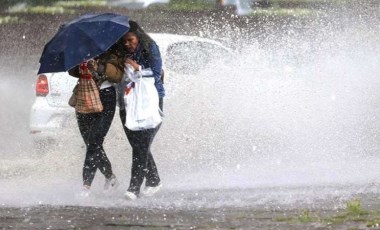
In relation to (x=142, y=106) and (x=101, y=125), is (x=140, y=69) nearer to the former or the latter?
(x=142, y=106)

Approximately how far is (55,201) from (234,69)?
4.22 meters

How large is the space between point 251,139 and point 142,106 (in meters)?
2.98

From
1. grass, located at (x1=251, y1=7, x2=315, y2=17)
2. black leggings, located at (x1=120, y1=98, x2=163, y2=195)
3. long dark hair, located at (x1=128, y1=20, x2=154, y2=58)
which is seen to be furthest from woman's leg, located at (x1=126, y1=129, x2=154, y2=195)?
grass, located at (x1=251, y1=7, x2=315, y2=17)

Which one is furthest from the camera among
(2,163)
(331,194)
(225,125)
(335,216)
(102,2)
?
(102,2)

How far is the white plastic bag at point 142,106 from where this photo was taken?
10781 mm

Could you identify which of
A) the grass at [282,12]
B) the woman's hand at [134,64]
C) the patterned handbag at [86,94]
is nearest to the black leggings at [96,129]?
the patterned handbag at [86,94]

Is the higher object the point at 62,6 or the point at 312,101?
the point at 62,6

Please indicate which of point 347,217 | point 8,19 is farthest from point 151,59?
point 8,19

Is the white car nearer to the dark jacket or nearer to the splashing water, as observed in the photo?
the splashing water

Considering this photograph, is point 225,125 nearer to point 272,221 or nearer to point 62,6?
point 272,221

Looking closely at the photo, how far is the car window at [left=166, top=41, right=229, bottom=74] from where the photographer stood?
1382 cm

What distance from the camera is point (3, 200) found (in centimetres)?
1104

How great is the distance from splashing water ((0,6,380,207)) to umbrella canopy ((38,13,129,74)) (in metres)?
1.33

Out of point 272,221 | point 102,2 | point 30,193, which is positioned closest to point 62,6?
point 102,2
